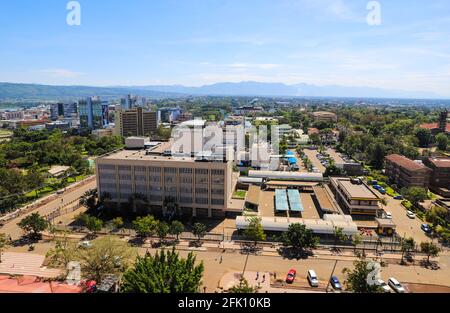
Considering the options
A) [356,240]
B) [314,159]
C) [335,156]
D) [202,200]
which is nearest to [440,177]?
[314,159]

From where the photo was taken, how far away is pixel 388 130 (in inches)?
3329

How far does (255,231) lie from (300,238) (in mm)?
3840

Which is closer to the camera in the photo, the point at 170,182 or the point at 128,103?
the point at 170,182

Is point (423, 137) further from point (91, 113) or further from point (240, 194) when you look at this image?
point (91, 113)

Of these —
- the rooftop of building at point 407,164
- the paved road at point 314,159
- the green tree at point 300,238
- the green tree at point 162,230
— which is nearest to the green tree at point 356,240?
the green tree at point 300,238

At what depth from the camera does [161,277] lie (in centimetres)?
1773

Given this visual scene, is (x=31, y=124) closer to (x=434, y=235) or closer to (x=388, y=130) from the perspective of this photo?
(x=388, y=130)

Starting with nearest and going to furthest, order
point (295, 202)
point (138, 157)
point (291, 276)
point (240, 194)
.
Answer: point (291, 276) < point (138, 157) < point (295, 202) < point (240, 194)

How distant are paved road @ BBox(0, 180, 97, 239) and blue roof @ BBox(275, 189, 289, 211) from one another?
2558 centimetres

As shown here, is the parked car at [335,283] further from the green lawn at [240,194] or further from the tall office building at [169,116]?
the tall office building at [169,116]

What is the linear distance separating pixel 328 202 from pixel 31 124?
12124 centimetres

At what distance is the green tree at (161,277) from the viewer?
1703 cm

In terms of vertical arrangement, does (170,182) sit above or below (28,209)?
above

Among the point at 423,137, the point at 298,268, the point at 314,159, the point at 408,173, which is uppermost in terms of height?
the point at 423,137
